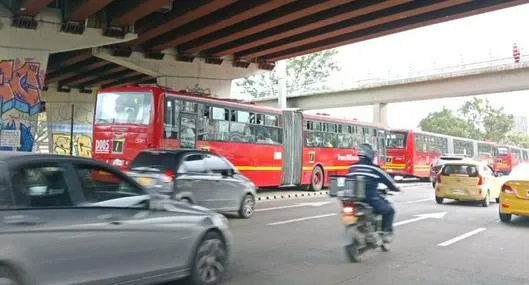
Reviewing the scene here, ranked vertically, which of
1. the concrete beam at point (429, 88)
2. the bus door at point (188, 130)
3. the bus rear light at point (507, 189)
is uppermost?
the concrete beam at point (429, 88)

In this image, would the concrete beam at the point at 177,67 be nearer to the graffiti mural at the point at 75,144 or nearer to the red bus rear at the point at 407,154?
the red bus rear at the point at 407,154

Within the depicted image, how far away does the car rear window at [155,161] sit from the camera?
11.3 meters

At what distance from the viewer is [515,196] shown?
1257 cm

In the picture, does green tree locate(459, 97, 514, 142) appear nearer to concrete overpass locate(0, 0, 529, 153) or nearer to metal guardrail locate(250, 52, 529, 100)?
metal guardrail locate(250, 52, 529, 100)

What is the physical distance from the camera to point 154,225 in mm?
5742

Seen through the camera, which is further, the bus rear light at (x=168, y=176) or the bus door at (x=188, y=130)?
the bus door at (x=188, y=130)

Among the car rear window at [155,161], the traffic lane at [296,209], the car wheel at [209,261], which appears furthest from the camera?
the traffic lane at [296,209]

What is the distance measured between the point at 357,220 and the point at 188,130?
9676mm

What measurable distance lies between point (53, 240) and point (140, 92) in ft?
39.2

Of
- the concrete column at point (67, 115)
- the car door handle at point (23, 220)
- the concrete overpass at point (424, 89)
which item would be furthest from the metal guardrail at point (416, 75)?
the car door handle at point (23, 220)

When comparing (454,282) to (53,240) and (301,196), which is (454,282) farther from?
(301,196)

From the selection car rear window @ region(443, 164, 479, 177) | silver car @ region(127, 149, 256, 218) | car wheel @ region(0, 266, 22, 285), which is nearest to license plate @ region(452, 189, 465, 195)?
car rear window @ region(443, 164, 479, 177)

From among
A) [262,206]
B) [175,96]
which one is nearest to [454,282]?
[262,206]

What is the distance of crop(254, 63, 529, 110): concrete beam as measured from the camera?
3578 centimetres
